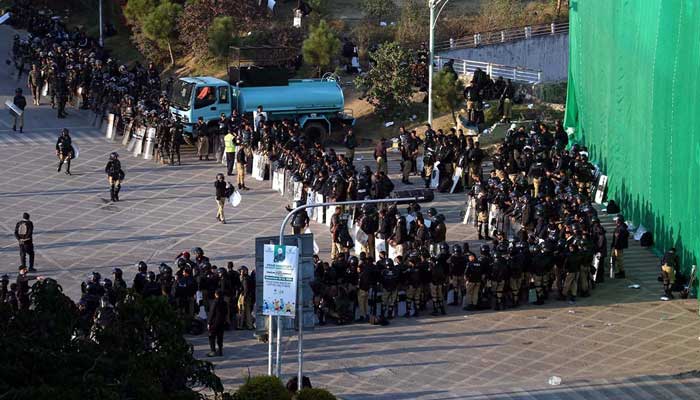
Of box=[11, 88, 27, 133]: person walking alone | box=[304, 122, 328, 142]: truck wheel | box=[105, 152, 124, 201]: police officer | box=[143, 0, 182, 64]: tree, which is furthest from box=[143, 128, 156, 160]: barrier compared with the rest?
box=[143, 0, 182, 64]: tree

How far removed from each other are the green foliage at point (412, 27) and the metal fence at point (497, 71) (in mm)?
3293

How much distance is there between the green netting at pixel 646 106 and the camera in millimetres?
30141

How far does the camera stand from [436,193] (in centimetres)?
3594

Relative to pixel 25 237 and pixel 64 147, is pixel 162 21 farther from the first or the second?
pixel 25 237

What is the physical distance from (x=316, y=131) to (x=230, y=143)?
399 cm

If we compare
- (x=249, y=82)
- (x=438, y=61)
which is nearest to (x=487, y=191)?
(x=249, y=82)

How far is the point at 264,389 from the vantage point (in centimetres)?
1859

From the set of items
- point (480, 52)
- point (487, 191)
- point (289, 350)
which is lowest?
point (289, 350)

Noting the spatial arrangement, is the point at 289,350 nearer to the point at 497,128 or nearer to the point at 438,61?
the point at 497,128

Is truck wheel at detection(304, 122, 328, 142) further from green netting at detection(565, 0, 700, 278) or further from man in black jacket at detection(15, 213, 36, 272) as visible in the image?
man in black jacket at detection(15, 213, 36, 272)

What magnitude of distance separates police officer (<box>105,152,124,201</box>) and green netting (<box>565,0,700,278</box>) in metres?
11.1

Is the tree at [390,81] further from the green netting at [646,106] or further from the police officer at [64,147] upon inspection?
the police officer at [64,147]

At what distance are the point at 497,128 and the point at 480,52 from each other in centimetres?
902

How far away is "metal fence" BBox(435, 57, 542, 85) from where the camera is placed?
4416 cm
